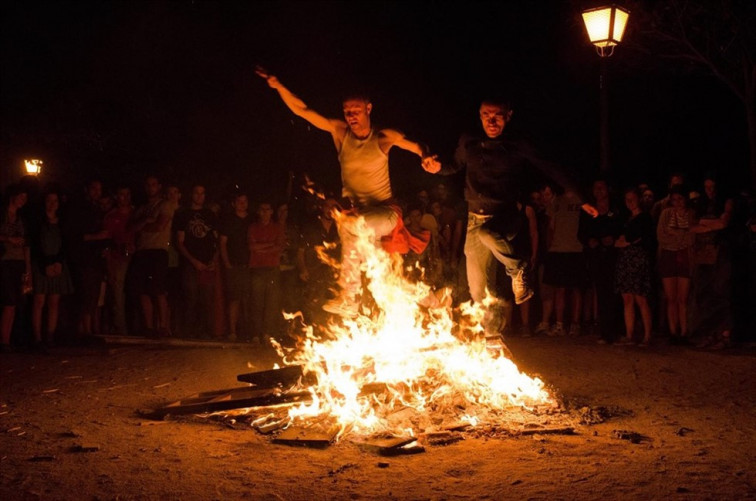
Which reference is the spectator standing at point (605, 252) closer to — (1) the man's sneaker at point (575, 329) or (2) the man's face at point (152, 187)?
(1) the man's sneaker at point (575, 329)

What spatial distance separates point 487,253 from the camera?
7754 mm

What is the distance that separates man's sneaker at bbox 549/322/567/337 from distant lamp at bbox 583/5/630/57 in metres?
4.00

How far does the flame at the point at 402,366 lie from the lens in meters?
6.70

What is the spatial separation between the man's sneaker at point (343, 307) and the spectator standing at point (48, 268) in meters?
4.50

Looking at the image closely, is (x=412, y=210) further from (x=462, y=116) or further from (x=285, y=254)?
(x=462, y=116)

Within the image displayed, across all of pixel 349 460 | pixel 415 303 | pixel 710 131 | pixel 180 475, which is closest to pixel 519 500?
pixel 349 460

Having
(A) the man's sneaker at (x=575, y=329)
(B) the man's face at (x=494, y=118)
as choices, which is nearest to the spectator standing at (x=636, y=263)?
(A) the man's sneaker at (x=575, y=329)

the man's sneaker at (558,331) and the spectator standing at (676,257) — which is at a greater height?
the spectator standing at (676,257)

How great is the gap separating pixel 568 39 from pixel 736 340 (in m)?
13.3

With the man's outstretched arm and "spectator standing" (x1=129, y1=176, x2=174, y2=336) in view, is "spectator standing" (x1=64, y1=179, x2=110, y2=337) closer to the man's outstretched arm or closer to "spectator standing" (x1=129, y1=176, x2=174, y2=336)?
"spectator standing" (x1=129, y1=176, x2=174, y2=336)

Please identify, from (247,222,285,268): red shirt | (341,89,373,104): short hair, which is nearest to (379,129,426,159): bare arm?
(341,89,373,104): short hair

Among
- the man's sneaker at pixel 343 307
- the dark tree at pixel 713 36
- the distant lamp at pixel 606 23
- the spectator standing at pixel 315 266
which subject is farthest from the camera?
the dark tree at pixel 713 36

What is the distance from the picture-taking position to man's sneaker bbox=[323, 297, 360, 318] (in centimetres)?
774

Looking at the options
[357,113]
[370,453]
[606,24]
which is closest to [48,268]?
[357,113]
